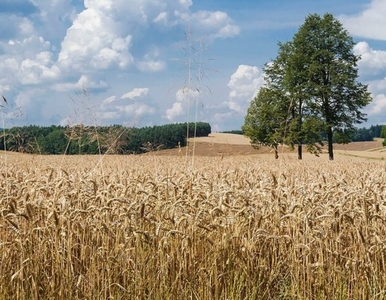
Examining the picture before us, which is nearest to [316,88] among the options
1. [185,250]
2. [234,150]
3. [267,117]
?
[267,117]

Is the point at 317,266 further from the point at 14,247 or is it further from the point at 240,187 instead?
the point at 14,247

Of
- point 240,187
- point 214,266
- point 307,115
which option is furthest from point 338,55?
point 214,266

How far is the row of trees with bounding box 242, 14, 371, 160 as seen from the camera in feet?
134

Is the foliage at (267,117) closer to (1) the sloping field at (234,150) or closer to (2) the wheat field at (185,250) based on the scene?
(1) the sloping field at (234,150)

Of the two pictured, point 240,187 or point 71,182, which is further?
point 240,187

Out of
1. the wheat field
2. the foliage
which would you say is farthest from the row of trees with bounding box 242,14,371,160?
the wheat field

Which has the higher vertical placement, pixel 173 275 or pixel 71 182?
pixel 71 182

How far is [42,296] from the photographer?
192 inches

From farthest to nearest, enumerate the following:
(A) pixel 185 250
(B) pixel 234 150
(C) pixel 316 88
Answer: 1. (C) pixel 316 88
2. (B) pixel 234 150
3. (A) pixel 185 250

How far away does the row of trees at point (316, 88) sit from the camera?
1609 inches

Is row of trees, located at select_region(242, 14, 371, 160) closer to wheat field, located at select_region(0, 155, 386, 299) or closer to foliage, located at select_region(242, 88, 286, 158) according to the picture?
foliage, located at select_region(242, 88, 286, 158)

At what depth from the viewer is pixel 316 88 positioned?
41.1m

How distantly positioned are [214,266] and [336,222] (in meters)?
1.62

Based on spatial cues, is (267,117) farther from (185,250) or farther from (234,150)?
(185,250)
